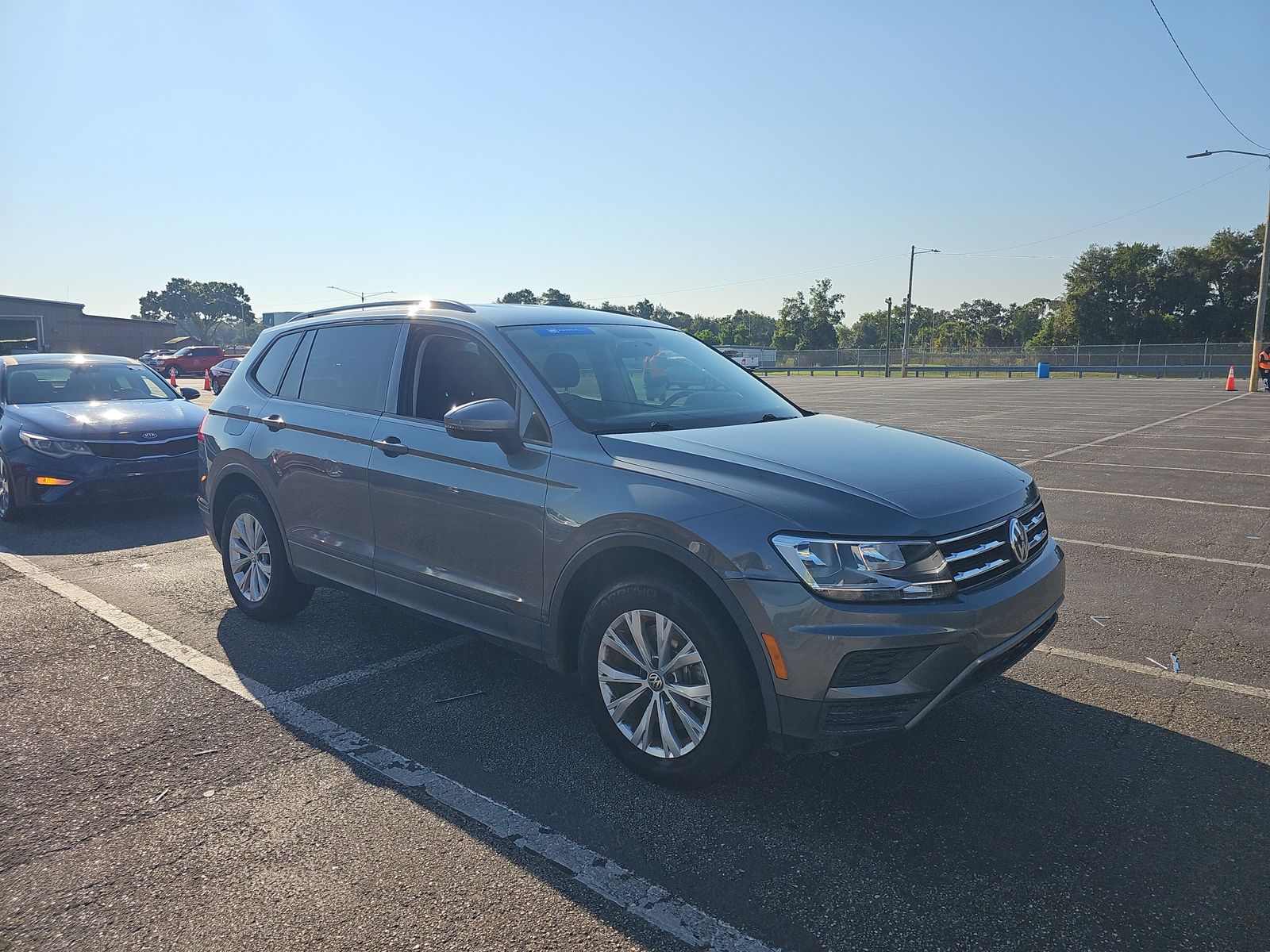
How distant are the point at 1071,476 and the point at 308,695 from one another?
937 cm

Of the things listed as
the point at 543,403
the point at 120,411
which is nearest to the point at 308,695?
the point at 543,403

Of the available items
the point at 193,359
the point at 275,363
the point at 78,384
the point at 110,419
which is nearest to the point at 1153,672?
the point at 275,363

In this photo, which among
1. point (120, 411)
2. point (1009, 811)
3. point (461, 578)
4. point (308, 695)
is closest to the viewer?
point (1009, 811)

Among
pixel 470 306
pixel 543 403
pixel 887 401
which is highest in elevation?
pixel 470 306

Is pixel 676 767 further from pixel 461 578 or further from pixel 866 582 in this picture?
pixel 461 578

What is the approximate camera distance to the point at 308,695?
425 cm

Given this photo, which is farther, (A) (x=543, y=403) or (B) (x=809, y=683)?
(A) (x=543, y=403)

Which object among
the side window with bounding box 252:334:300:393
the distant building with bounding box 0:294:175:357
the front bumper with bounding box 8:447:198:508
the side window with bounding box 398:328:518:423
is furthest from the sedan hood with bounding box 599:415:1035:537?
the distant building with bounding box 0:294:175:357

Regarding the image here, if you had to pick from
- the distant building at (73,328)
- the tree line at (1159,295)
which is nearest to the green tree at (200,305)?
the distant building at (73,328)

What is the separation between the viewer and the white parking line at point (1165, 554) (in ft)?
21.6

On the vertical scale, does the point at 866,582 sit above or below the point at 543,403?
below

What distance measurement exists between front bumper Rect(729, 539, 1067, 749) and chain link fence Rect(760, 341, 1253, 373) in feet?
181

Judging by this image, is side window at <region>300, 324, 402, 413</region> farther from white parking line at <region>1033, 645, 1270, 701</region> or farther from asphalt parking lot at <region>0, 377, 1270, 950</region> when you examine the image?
white parking line at <region>1033, 645, 1270, 701</region>

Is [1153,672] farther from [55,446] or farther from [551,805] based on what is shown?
[55,446]
